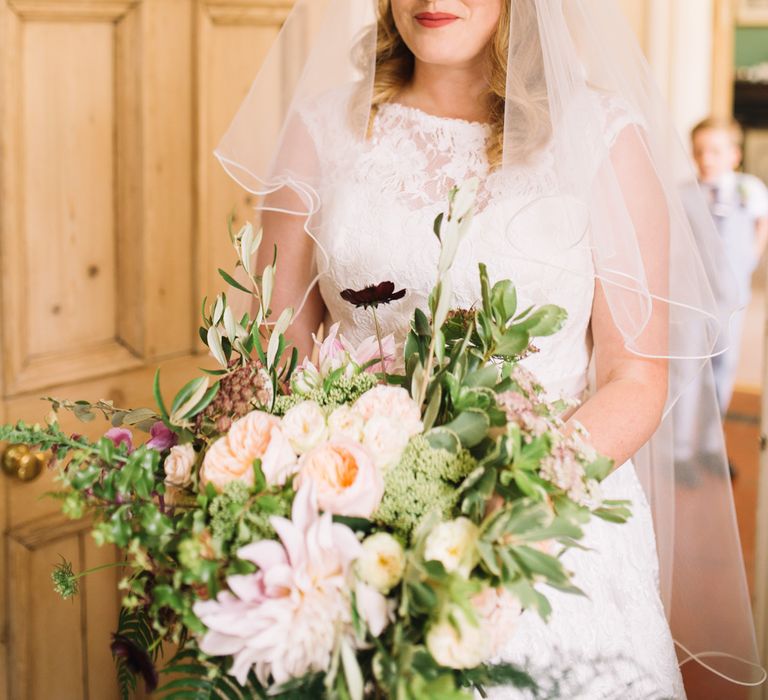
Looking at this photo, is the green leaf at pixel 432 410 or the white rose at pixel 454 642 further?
the green leaf at pixel 432 410

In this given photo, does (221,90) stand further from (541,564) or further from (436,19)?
(541,564)

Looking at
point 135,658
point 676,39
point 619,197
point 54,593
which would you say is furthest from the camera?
point 676,39

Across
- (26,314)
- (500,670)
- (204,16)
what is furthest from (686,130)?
(500,670)

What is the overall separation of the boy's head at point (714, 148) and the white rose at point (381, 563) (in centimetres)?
519

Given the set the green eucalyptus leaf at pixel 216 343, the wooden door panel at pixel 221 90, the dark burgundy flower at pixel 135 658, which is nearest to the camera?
the dark burgundy flower at pixel 135 658

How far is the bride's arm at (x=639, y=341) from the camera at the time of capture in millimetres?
1712

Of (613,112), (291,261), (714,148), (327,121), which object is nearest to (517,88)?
(613,112)

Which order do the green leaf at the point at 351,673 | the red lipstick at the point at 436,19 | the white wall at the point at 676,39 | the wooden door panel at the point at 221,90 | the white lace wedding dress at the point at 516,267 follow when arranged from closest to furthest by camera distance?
the green leaf at the point at 351,673
the white lace wedding dress at the point at 516,267
the red lipstick at the point at 436,19
the wooden door panel at the point at 221,90
the white wall at the point at 676,39

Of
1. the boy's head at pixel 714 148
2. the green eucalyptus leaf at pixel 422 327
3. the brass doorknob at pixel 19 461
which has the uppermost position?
the green eucalyptus leaf at pixel 422 327

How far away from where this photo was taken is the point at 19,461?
2.01 meters

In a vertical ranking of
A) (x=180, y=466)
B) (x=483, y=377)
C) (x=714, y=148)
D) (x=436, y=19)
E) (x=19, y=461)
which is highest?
(x=436, y=19)

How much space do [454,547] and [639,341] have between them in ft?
2.65

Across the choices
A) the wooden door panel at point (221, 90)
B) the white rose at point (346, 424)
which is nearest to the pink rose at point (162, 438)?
the white rose at point (346, 424)

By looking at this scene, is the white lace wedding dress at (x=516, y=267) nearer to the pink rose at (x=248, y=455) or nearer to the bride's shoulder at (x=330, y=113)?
the bride's shoulder at (x=330, y=113)
